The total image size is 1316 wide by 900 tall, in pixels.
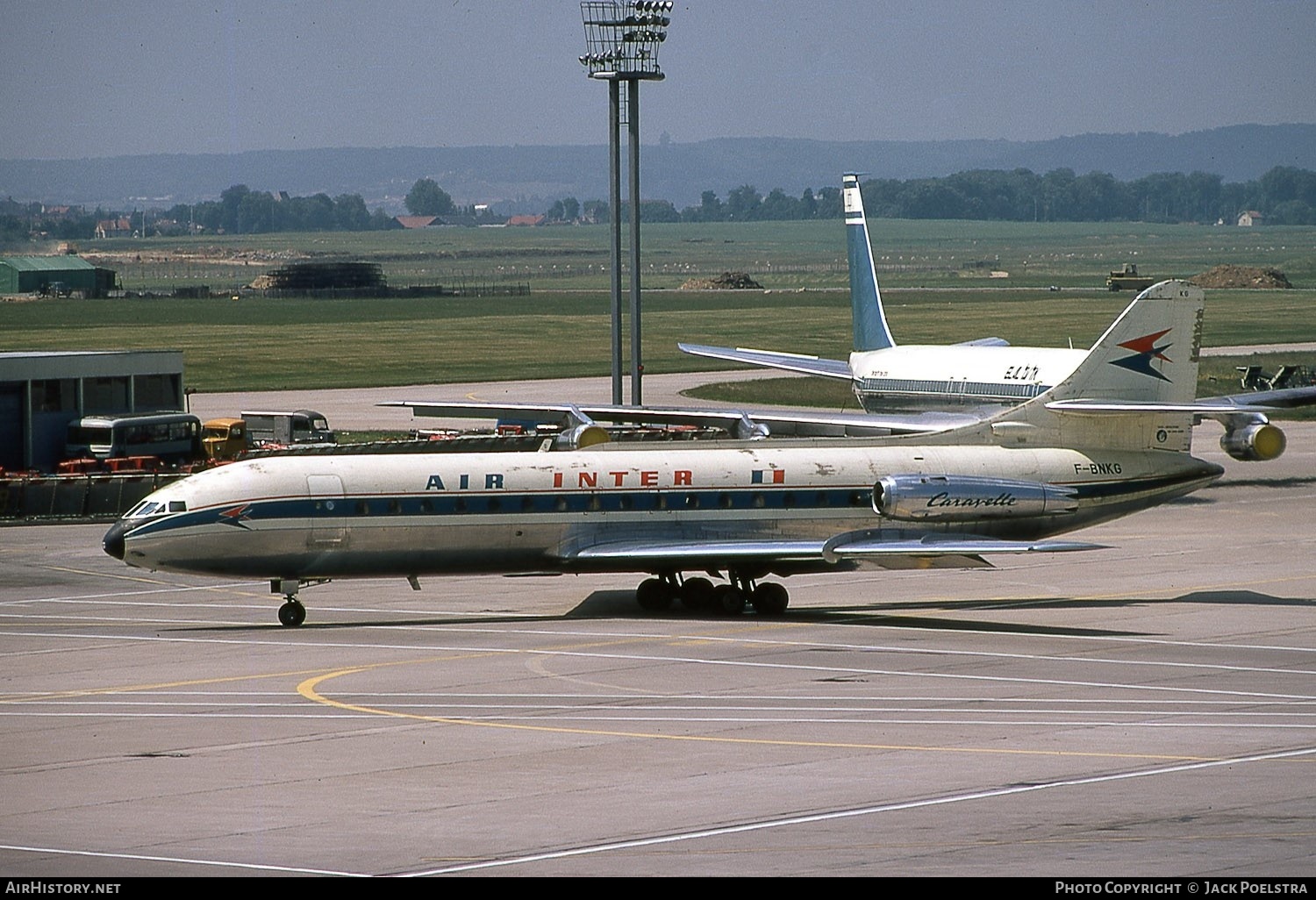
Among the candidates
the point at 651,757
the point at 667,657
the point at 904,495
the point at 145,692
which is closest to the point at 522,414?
the point at 904,495

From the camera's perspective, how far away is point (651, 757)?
23.8 metres

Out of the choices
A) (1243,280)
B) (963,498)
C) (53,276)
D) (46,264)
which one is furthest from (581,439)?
(1243,280)

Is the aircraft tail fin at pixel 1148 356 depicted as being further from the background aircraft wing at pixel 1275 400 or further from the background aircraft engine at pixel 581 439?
the background aircraft engine at pixel 581 439

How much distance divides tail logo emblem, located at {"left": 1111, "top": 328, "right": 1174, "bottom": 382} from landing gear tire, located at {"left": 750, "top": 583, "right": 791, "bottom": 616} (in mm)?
9114

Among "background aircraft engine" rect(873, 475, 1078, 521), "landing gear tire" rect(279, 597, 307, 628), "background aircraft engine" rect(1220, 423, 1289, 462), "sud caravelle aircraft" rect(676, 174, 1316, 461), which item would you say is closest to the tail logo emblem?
"sud caravelle aircraft" rect(676, 174, 1316, 461)

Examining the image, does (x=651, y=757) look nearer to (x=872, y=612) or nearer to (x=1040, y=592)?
(x=872, y=612)

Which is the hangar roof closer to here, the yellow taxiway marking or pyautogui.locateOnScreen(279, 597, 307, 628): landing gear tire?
pyautogui.locateOnScreen(279, 597, 307, 628): landing gear tire

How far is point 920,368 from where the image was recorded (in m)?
60.0

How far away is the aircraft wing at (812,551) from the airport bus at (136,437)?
28.6 m

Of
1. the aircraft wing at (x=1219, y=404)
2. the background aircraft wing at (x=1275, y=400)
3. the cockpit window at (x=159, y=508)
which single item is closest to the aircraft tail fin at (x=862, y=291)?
the aircraft wing at (x=1219, y=404)

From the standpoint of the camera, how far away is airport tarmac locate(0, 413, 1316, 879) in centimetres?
1834

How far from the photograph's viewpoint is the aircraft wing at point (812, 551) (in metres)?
36.7

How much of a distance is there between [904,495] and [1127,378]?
653 cm

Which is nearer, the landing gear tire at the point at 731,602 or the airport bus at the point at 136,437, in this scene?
the landing gear tire at the point at 731,602
